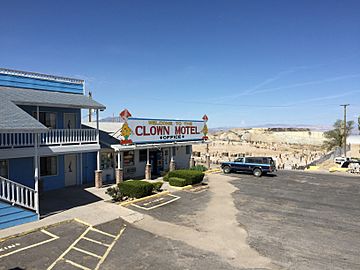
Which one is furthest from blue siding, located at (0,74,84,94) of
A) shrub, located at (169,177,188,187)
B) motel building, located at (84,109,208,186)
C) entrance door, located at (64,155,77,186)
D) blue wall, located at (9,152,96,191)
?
shrub, located at (169,177,188,187)

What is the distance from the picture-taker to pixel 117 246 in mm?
10352

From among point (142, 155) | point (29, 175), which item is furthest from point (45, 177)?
point (142, 155)

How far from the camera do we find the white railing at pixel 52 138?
13984 mm

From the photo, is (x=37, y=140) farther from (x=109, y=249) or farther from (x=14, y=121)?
(x=109, y=249)

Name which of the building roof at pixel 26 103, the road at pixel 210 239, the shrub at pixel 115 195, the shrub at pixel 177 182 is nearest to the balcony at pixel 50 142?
the building roof at pixel 26 103

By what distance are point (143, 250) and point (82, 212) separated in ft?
17.8

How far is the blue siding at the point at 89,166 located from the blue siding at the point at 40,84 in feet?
16.1

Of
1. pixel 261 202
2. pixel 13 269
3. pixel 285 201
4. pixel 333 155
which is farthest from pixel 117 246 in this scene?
pixel 333 155

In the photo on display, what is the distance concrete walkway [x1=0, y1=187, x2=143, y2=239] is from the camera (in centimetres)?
1169

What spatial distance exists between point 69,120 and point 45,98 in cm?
310

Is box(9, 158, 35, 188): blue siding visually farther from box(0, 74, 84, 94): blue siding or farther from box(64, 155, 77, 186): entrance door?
box(0, 74, 84, 94): blue siding

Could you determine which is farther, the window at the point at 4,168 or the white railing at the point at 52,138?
the window at the point at 4,168

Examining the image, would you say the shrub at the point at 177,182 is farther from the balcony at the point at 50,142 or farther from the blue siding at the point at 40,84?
the blue siding at the point at 40,84

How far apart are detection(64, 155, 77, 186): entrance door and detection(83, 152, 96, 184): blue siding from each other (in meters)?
0.80
